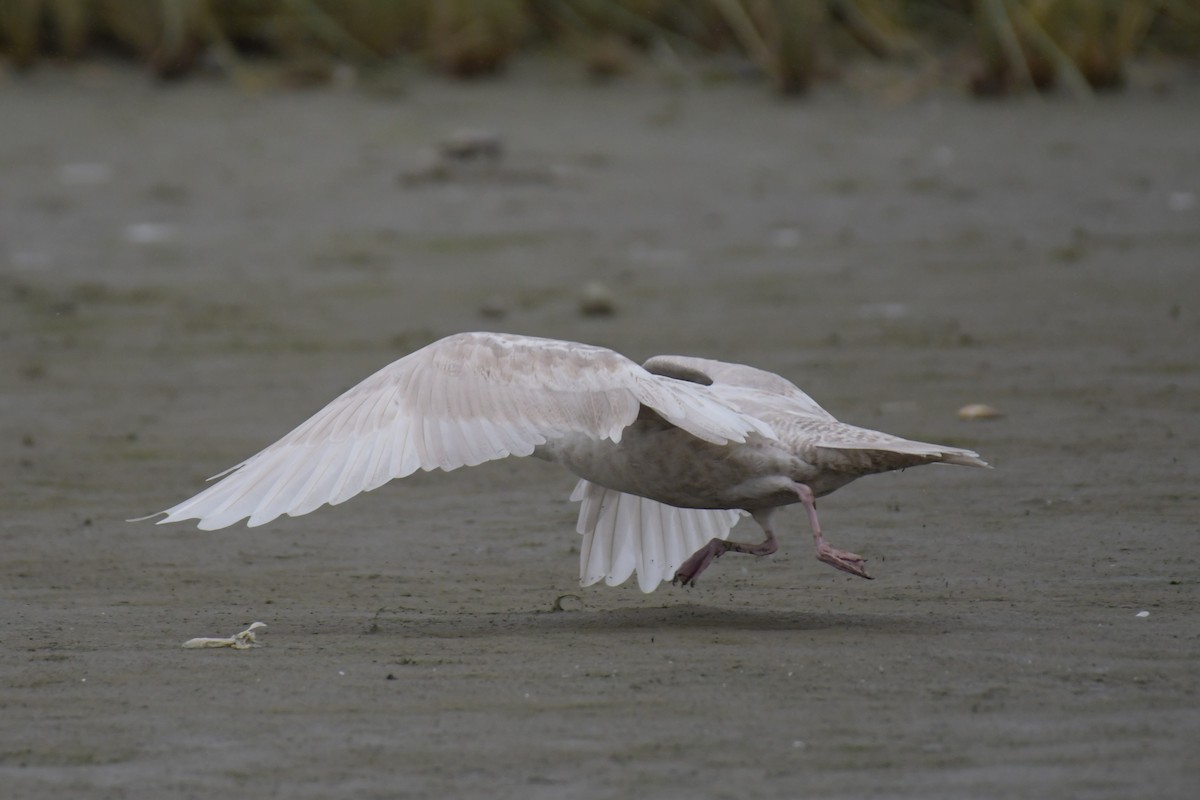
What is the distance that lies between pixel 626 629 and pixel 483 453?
669mm

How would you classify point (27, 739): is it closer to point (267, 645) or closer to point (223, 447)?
point (267, 645)

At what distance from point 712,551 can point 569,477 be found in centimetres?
200

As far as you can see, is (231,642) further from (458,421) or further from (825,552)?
(825,552)

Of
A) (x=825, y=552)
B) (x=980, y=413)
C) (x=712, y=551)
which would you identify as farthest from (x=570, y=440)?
(x=980, y=413)

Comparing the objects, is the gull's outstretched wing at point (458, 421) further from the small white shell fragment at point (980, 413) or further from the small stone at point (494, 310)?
the small stone at point (494, 310)

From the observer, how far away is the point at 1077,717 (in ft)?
14.5

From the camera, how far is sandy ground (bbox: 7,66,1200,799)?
437cm

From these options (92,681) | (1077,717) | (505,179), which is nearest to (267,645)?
(92,681)

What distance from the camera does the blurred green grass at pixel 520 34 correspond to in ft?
57.0

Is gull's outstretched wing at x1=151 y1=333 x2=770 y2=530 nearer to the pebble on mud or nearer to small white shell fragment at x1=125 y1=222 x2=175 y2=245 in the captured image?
the pebble on mud

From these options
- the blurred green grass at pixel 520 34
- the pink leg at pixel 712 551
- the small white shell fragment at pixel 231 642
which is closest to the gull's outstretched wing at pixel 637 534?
the pink leg at pixel 712 551

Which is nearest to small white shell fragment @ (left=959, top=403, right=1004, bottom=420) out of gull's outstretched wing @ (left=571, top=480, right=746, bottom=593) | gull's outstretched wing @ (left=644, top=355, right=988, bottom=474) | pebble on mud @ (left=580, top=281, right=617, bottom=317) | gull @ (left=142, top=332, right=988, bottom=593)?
gull's outstretched wing @ (left=571, top=480, right=746, bottom=593)

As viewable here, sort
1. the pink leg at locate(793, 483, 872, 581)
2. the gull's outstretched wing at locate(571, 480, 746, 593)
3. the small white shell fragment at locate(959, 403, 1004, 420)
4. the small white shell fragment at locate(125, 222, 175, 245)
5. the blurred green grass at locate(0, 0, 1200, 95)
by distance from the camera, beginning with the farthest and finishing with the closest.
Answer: the blurred green grass at locate(0, 0, 1200, 95) → the small white shell fragment at locate(125, 222, 175, 245) → the small white shell fragment at locate(959, 403, 1004, 420) → the gull's outstretched wing at locate(571, 480, 746, 593) → the pink leg at locate(793, 483, 872, 581)

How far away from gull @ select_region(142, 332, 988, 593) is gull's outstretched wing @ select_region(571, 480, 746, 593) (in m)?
0.35
